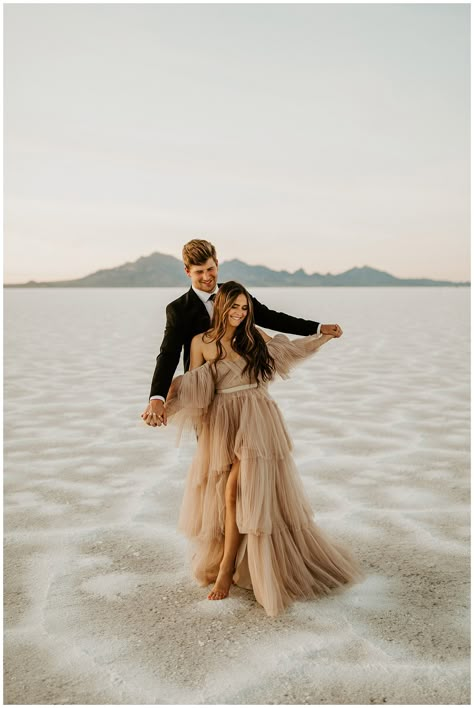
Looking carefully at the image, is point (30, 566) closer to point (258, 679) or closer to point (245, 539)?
point (245, 539)

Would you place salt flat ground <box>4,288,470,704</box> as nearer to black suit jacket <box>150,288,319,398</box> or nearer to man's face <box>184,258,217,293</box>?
black suit jacket <box>150,288,319,398</box>

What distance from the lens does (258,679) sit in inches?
100

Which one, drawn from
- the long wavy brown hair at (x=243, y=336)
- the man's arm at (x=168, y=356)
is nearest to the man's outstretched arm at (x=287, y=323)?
the long wavy brown hair at (x=243, y=336)

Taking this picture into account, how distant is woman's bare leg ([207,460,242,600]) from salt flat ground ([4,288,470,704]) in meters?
0.07

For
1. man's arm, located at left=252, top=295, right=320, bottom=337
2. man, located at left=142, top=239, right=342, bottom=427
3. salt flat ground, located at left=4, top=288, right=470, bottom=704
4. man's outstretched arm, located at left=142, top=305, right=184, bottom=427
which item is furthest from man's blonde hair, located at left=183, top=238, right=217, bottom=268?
salt flat ground, located at left=4, top=288, right=470, bottom=704

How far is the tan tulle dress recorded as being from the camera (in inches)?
120

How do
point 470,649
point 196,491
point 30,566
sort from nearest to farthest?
point 470,649
point 196,491
point 30,566

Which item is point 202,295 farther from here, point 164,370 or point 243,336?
point 164,370

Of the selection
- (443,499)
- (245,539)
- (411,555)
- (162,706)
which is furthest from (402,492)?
(162,706)

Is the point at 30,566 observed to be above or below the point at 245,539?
below

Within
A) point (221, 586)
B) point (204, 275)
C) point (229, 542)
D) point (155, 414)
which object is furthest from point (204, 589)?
point (204, 275)

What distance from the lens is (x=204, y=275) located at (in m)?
3.01

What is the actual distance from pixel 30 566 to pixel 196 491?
0.96m

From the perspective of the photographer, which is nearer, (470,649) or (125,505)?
(470,649)
